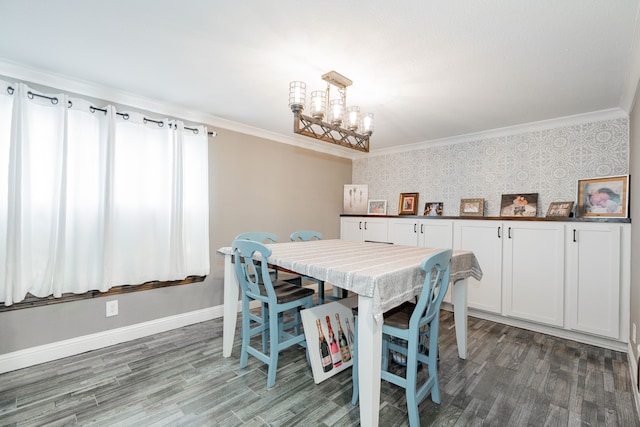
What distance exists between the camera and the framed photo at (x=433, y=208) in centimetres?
401

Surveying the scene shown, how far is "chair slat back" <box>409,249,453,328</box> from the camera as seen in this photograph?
62.1 inches

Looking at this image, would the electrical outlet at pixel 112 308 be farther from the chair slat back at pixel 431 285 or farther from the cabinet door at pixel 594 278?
the cabinet door at pixel 594 278

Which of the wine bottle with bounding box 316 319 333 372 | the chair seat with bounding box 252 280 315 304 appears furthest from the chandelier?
the wine bottle with bounding box 316 319 333 372

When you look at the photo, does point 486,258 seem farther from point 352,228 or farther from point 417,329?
point 417,329

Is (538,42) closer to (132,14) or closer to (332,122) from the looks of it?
(332,122)

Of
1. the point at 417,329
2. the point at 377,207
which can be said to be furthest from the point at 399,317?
the point at 377,207

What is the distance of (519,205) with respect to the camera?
3.34 metres

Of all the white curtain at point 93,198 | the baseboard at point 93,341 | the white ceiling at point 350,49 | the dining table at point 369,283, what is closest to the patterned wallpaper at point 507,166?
the white ceiling at point 350,49

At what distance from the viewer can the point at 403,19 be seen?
1.58 meters

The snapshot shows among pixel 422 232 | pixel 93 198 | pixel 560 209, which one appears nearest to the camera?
pixel 93 198

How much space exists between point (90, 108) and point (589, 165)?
15.3ft

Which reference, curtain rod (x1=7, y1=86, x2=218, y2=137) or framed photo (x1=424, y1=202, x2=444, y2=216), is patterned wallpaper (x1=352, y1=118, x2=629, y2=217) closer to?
framed photo (x1=424, y1=202, x2=444, y2=216)

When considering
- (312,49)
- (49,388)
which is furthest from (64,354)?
(312,49)

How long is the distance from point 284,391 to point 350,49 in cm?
227
